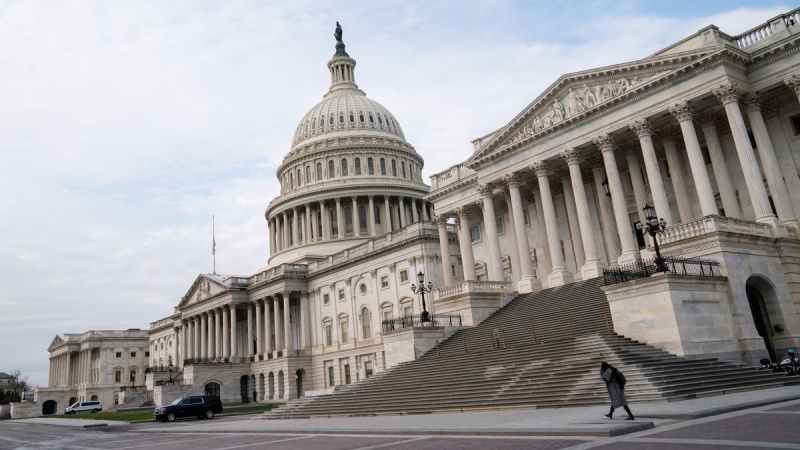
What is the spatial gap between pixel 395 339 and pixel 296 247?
62.1 metres

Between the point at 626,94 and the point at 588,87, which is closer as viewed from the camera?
the point at 626,94

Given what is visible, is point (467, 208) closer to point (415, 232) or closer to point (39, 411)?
point (415, 232)

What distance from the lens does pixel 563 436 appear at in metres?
15.0

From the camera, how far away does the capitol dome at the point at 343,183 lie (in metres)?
97.9

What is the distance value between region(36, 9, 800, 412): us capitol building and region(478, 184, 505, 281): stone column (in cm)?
15

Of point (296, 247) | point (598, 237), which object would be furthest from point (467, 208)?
point (296, 247)

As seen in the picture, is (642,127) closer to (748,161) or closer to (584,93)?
(584,93)

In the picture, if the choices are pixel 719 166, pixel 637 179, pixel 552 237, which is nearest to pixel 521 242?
pixel 552 237

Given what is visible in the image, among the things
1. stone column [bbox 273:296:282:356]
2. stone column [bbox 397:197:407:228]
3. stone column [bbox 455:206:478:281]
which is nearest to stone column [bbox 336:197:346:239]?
stone column [bbox 397:197:407:228]

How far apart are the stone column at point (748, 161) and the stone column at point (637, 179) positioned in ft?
26.1

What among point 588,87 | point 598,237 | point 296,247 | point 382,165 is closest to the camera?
point 588,87

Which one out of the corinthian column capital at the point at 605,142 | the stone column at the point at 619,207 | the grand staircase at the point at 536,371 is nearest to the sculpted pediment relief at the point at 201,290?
the grand staircase at the point at 536,371

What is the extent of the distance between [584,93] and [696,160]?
9.25m

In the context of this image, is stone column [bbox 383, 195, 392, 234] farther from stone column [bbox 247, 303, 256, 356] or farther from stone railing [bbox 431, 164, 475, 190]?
stone railing [bbox 431, 164, 475, 190]
